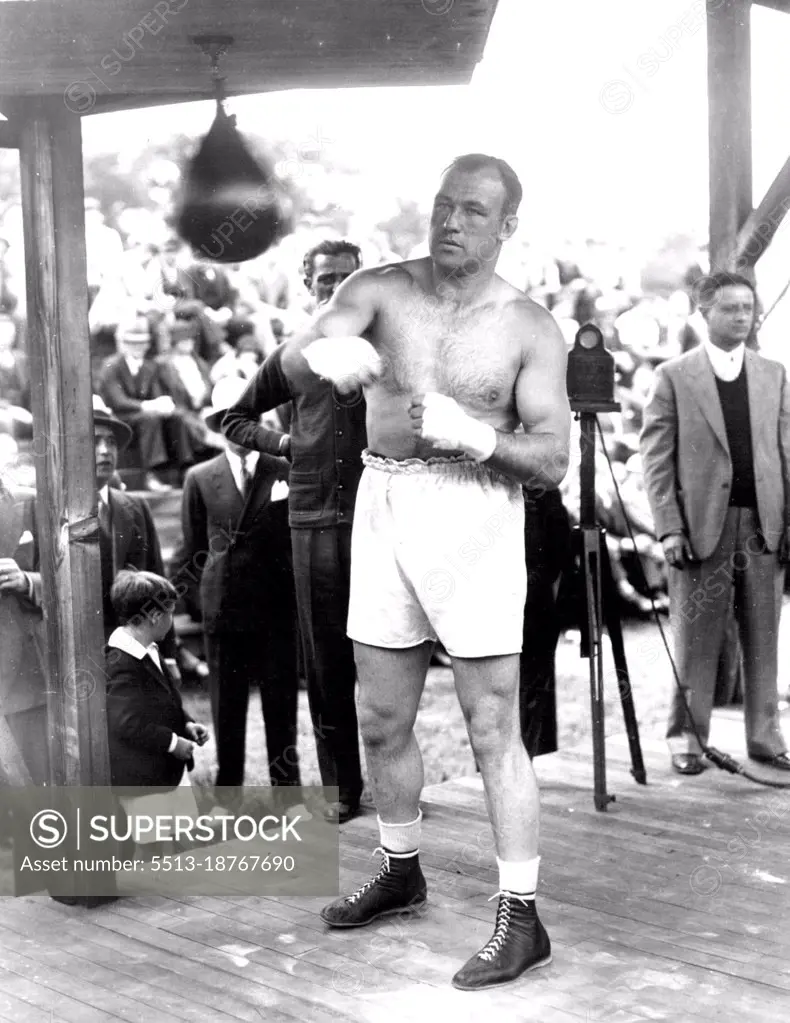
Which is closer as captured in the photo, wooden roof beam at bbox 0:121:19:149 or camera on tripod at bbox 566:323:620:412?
wooden roof beam at bbox 0:121:19:149

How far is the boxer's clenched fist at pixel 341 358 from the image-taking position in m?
2.79

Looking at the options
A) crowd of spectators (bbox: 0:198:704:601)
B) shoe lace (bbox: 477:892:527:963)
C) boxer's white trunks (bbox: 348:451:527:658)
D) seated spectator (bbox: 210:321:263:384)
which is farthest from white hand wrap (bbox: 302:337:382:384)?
seated spectator (bbox: 210:321:263:384)

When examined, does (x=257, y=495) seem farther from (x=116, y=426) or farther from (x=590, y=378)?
(x=590, y=378)

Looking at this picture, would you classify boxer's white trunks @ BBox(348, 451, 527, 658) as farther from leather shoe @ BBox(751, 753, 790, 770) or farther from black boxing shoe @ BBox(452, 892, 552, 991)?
leather shoe @ BBox(751, 753, 790, 770)

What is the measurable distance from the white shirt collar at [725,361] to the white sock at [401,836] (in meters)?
2.29

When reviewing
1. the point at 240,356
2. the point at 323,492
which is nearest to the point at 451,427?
the point at 323,492

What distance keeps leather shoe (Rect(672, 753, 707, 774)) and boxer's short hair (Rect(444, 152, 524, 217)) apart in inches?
97.3

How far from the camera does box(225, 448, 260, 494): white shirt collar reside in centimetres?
462

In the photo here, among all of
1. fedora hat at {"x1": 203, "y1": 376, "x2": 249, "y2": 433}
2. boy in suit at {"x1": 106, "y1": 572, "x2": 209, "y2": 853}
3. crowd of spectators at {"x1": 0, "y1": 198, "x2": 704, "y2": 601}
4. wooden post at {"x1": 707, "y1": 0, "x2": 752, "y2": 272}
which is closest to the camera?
boy in suit at {"x1": 106, "y1": 572, "x2": 209, "y2": 853}

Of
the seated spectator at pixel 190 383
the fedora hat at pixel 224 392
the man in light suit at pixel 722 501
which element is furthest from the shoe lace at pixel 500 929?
the seated spectator at pixel 190 383

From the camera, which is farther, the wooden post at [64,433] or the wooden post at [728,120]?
the wooden post at [728,120]

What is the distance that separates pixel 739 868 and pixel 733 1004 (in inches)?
38.4

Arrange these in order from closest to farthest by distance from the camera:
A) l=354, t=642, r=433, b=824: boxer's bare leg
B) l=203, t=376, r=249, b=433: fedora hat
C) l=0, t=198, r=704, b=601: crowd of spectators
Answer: l=354, t=642, r=433, b=824: boxer's bare leg → l=203, t=376, r=249, b=433: fedora hat → l=0, t=198, r=704, b=601: crowd of spectators

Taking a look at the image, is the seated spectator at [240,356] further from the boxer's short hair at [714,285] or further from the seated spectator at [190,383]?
the boxer's short hair at [714,285]
